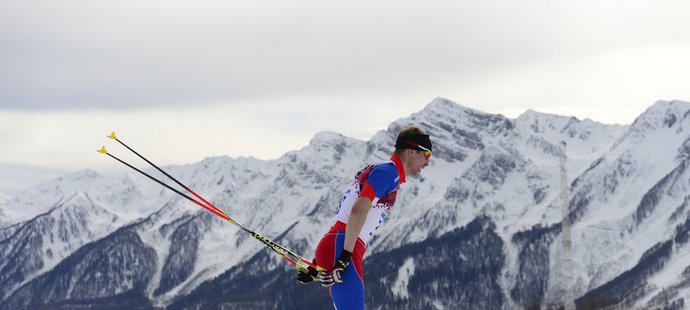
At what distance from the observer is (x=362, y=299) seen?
10.6 m

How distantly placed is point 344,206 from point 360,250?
615 mm

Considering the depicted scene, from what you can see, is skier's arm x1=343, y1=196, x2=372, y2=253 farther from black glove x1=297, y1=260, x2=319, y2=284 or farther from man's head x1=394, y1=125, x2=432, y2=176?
man's head x1=394, y1=125, x2=432, y2=176

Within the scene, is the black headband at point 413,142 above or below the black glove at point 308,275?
above

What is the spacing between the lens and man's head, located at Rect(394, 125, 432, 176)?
10883mm

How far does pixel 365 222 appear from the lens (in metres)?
11.0

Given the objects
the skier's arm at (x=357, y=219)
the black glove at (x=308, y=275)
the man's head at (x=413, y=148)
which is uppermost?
the man's head at (x=413, y=148)

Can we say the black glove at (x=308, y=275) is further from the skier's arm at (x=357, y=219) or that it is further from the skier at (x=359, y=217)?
the skier's arm at (x=357, y=219)

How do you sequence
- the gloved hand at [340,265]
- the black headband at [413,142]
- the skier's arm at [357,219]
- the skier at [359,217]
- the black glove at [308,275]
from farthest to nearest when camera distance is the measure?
the black headband at [413,142]
the black glove at [308,275]
the gloved hand at [340,265]
the skier at [359,217]
the skier's arm at [357,219]

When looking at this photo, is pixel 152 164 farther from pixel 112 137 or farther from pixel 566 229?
pixel 566 229

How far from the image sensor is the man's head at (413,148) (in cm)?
1088

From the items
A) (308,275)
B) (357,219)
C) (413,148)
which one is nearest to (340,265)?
(308,275)

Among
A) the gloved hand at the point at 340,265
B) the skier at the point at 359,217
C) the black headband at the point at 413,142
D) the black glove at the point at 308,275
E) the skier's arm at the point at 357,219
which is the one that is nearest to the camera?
the skier's arm at the point at 357,219

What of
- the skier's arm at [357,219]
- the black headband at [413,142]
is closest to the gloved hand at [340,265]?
the skier's arm at [357,219]

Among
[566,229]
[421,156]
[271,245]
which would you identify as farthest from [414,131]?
[566,229]
